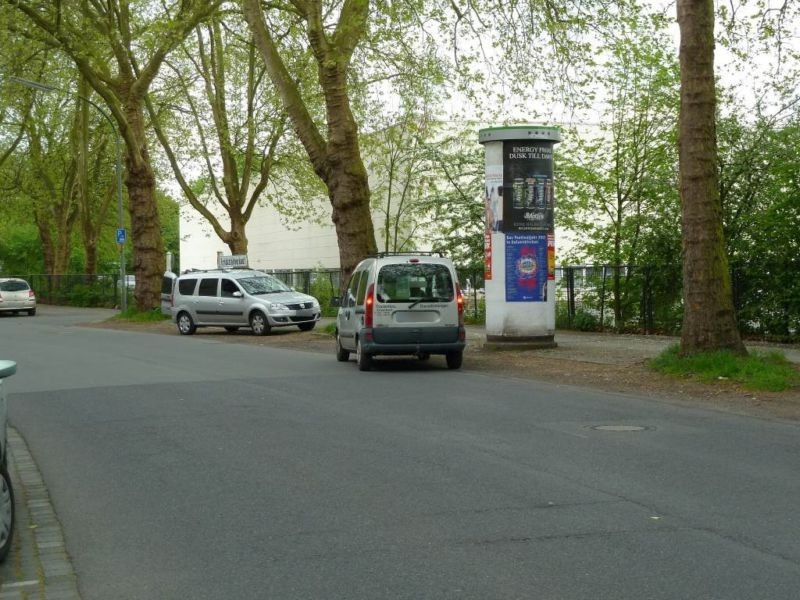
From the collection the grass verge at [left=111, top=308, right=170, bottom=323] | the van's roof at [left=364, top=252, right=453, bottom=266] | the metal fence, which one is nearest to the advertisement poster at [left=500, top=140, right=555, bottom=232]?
the van's roof at [left=364, top=252, right=453, bottom=266]

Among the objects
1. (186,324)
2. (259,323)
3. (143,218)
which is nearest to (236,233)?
(143,218)

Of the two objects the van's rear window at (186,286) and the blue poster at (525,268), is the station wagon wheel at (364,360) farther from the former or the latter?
the van's rear window at (186,286)

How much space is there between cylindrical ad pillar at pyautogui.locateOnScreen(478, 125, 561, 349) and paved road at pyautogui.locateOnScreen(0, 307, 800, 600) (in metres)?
5.82

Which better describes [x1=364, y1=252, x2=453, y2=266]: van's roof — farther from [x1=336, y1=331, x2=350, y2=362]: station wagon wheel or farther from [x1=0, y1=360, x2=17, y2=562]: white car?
[x1=0, y1=360, x2=17, y2=562]: white car

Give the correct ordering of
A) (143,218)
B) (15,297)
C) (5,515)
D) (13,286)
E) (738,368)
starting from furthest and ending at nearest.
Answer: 1. (13,286)
2. (15,297)
3. (143,218)
4. (738,368)
5. (5,515)

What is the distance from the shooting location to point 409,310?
54.5 ft

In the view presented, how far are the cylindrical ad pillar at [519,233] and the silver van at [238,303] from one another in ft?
31.8

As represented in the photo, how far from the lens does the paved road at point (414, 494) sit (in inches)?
207

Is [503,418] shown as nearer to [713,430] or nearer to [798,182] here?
[713,430]

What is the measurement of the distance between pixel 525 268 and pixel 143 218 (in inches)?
821

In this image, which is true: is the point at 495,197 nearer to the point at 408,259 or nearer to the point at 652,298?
the point at 408,259

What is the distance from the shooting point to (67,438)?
1014 cm

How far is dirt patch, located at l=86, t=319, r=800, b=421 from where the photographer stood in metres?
12.3

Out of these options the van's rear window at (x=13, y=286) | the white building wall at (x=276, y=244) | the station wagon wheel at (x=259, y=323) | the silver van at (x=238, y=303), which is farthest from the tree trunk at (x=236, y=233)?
the white building wall at (x=276, y=244)
